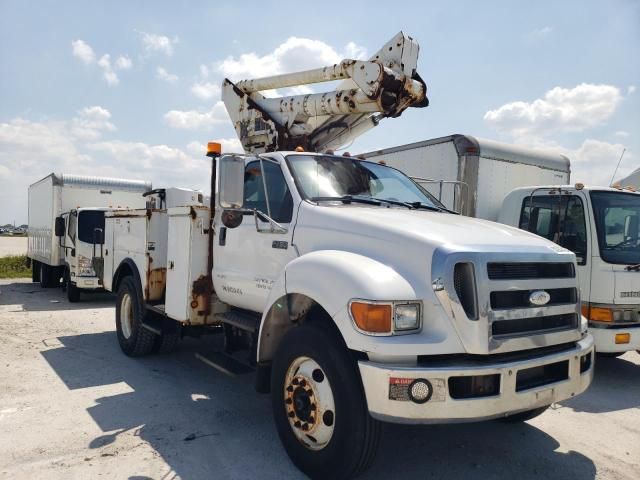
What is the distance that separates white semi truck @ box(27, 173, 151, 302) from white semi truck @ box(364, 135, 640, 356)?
6.74 m

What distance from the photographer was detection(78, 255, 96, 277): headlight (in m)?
11.0

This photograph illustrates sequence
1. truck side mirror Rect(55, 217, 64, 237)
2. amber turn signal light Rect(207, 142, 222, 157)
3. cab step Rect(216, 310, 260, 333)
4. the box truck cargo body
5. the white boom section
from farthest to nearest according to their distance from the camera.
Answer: truck side mirror Rect(55, 217, 64, 237) < the box truck cargo body < the white boom section < amber turn signal light Rect(207, 142, 222, 157) < cab step Rect(216, 310, 260, 333)

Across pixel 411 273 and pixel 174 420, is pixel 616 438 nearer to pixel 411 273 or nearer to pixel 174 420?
pixel 411 273

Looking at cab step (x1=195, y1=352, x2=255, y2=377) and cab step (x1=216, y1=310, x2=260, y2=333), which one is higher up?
cab step (x1=216, y1=310, x2=260, y2=333)

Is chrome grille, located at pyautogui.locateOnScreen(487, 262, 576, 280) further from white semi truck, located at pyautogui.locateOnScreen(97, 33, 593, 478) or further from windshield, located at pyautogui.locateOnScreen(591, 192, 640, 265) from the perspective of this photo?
windshield, located at pyautogui.locateOnScreen(591, 192, 640, 265)

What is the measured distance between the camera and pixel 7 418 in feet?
14.3

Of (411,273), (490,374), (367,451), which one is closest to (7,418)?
(367,451)

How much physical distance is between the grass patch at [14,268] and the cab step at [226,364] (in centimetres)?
1562

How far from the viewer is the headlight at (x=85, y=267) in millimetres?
10977

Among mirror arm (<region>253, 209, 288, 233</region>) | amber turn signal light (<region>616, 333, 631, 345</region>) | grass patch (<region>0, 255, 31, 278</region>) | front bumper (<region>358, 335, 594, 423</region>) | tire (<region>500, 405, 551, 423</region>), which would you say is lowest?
grass patch (<region>0, 255, 31, 278</region>)

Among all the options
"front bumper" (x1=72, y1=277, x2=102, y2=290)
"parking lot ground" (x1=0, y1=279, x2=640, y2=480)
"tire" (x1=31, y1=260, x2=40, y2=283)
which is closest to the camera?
"parking lot ground" (x1=0, y1=279, x2=640, y2=480)

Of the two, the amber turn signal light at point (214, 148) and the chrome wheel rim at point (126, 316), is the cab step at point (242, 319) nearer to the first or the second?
the amber turn signal light at point (214, 148)

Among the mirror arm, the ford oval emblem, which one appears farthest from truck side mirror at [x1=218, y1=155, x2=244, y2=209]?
the ford oval emblem

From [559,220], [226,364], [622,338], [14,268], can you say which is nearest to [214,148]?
[226,364]
